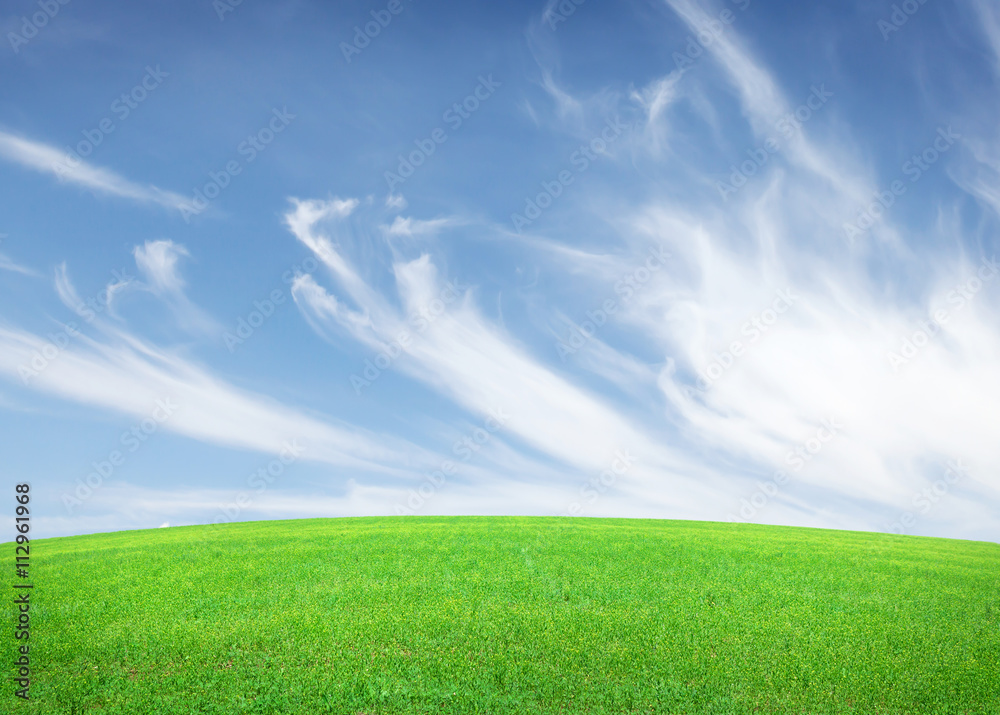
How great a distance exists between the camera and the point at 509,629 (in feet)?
45.1

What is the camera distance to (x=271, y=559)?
1952 centimetres

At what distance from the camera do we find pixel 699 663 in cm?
1249

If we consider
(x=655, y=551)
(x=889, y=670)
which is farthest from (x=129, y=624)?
(x=889, y=670)

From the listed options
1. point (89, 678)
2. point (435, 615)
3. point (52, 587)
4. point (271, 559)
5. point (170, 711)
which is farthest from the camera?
point (271, 559)

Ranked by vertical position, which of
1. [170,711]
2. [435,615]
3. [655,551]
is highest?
[655,551]

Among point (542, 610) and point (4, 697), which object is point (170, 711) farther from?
point (542, 610)

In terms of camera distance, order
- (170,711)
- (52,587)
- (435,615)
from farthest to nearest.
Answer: (52,587)
(435,615)
(170,711)

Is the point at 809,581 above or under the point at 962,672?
above

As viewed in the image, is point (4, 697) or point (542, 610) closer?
point (4, 697)

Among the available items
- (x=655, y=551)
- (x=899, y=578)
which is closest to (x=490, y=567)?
(x=655, y=551)

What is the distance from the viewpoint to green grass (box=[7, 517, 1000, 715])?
1147 centimetres

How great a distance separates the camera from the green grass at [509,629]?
11.5 metres

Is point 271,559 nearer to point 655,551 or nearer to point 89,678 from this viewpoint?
point 89,678

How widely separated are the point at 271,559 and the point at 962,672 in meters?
18.2
